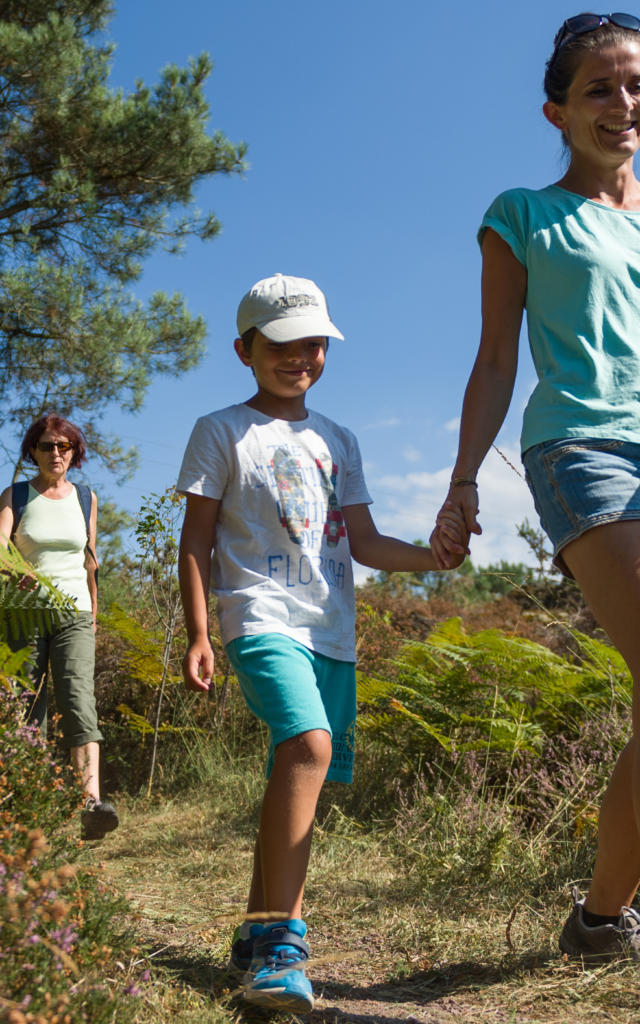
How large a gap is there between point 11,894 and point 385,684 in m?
3.22

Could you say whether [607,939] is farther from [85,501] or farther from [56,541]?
[85,501]

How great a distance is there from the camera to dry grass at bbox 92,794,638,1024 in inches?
88.7

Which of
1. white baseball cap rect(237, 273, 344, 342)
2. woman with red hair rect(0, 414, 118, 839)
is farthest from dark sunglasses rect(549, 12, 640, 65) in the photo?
woman with red hair rect(0, 414, 118, 839)

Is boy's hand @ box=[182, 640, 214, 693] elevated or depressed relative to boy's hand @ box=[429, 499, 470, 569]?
depressed

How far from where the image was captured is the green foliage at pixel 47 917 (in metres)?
1.50

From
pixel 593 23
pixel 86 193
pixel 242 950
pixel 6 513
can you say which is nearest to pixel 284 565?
pixel 242 950

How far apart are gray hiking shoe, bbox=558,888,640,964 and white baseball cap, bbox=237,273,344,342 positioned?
1724 mm

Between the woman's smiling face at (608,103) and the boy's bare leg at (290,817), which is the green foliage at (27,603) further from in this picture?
the woman's smiling face at (608,103)

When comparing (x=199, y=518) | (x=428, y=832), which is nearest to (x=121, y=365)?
(x=428, y=832)

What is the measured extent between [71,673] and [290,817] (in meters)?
2.87

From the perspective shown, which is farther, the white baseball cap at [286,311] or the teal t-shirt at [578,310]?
the white baseball cap at [286,311]

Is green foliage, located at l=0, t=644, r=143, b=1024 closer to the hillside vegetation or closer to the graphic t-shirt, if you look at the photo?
the hillside vegetation

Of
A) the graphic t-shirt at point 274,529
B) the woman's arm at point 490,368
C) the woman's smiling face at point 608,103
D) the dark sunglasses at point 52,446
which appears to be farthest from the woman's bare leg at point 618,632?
the dark sunglasses at point 52,446

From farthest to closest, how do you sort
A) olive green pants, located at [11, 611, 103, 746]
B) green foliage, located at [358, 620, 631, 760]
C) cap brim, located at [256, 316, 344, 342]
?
1. olive green pants, located at [11, 611, 103, 746]
2. green foliage, located at [358, 620, 631, 760]
3. cap brim, located at [256, 316, 344, 342]
